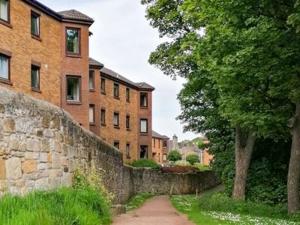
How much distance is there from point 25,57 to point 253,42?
17.9 m

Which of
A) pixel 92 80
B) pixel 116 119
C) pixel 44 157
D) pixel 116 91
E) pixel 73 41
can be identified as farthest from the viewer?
pixel 116 119

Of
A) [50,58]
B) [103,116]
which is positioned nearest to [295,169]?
[50,58]

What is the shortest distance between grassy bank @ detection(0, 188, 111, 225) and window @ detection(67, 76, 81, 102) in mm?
25068

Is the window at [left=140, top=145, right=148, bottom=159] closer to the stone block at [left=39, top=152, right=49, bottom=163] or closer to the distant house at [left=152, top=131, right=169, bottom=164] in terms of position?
the distant house at [left=152, top=131, right=169, bottom=164]

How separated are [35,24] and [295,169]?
19.6 meters

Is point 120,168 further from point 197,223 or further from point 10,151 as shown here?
point 10,151

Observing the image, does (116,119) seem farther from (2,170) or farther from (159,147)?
(2,170)

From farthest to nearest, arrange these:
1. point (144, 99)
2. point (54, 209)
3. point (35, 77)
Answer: point (144, 99)
point (35, 77)
point (54, 209)

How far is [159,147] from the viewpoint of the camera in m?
97.1

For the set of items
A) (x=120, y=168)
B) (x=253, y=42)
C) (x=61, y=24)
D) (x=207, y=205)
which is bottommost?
(x=207, y=205)

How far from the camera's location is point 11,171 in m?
10.2

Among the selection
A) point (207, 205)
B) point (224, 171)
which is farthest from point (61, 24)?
point (207, 205)

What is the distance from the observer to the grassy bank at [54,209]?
8.19 meters

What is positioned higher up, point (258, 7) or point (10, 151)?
point (258, 7)
